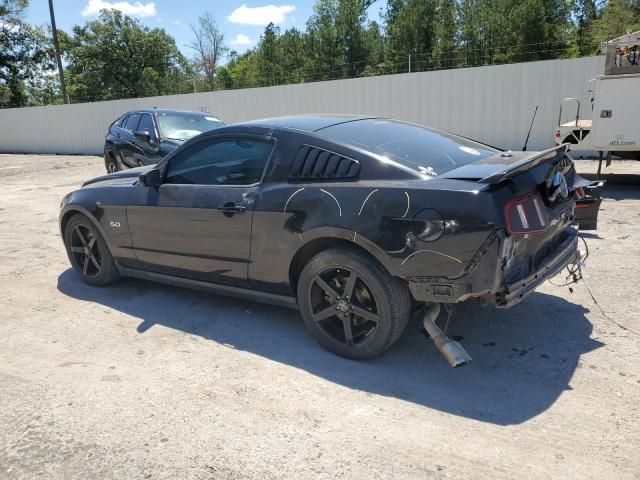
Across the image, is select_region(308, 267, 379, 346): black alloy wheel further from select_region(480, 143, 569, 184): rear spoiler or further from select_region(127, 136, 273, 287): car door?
select_region(480, 143, 569, 184): rear spoiler

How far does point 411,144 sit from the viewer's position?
3.78m

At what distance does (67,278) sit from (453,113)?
11.8m

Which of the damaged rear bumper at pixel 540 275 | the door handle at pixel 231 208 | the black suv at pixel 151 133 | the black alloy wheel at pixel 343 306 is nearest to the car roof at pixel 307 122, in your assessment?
the door handle at pixel 231 208

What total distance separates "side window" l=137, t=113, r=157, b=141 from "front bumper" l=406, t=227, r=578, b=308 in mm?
7661

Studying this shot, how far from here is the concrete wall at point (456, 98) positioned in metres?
13.3

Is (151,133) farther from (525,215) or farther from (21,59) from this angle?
(21,59)

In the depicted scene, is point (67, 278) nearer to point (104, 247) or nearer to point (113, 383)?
point (104, 247)

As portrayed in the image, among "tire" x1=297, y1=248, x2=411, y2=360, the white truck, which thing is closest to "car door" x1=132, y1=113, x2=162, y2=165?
A: "tire" x1=297, y1=248, x2=411, y2=360

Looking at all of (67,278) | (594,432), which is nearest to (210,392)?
(594,432)

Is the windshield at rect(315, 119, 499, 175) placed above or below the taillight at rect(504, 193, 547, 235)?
above

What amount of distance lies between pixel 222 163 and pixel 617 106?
23.7 feet

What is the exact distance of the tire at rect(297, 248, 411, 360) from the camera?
3.31m

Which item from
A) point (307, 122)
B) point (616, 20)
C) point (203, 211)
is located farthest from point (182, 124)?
point (616, 20)

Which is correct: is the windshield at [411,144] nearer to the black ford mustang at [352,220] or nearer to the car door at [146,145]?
the black ford mustang at [352,220]
